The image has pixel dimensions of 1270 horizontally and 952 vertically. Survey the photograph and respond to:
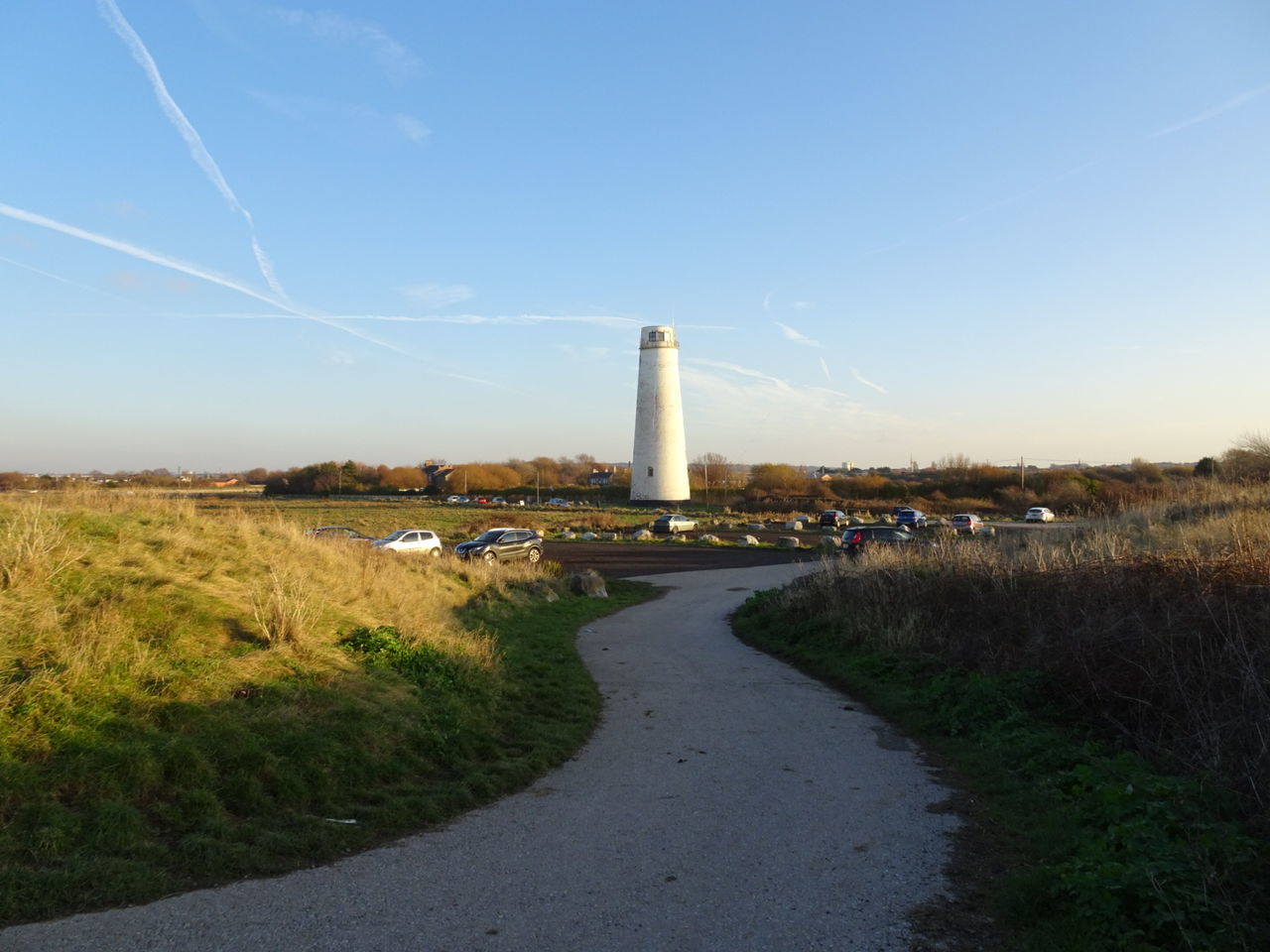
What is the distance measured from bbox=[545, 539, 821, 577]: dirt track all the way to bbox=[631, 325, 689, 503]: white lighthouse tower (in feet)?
54.7

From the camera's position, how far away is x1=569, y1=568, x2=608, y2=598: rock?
25.7 metres

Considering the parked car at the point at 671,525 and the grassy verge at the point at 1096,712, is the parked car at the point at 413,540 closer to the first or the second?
the grassy verge at the point at 1096,712

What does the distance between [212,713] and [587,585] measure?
19001 millimetres

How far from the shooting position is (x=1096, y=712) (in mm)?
8594


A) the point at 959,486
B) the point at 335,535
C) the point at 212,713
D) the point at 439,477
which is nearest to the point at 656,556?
the point at 335,535

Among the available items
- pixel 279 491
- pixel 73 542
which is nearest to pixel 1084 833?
pixel 73 542

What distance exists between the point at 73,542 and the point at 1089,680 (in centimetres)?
1089

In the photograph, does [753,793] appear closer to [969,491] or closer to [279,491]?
[969,491]

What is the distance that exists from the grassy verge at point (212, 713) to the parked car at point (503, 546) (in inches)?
762

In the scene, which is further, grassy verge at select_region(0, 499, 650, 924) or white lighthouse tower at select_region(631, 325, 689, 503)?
white lighthouse tower at select_region(631, 325, 689, 503)

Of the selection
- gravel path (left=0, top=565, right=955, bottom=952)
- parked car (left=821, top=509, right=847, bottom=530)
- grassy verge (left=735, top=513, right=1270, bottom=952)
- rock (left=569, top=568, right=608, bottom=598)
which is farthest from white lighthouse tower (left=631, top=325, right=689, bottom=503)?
gravel path (left=0, top=565, right=955, bottom=952)

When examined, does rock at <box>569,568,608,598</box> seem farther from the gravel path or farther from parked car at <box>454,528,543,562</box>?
the gravel path

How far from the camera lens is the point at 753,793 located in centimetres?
740

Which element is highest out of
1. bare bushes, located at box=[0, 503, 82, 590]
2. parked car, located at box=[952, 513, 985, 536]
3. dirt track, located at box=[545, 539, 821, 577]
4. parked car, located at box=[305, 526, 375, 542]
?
bare bushes, located at box=[0, 503, 82, 590]
